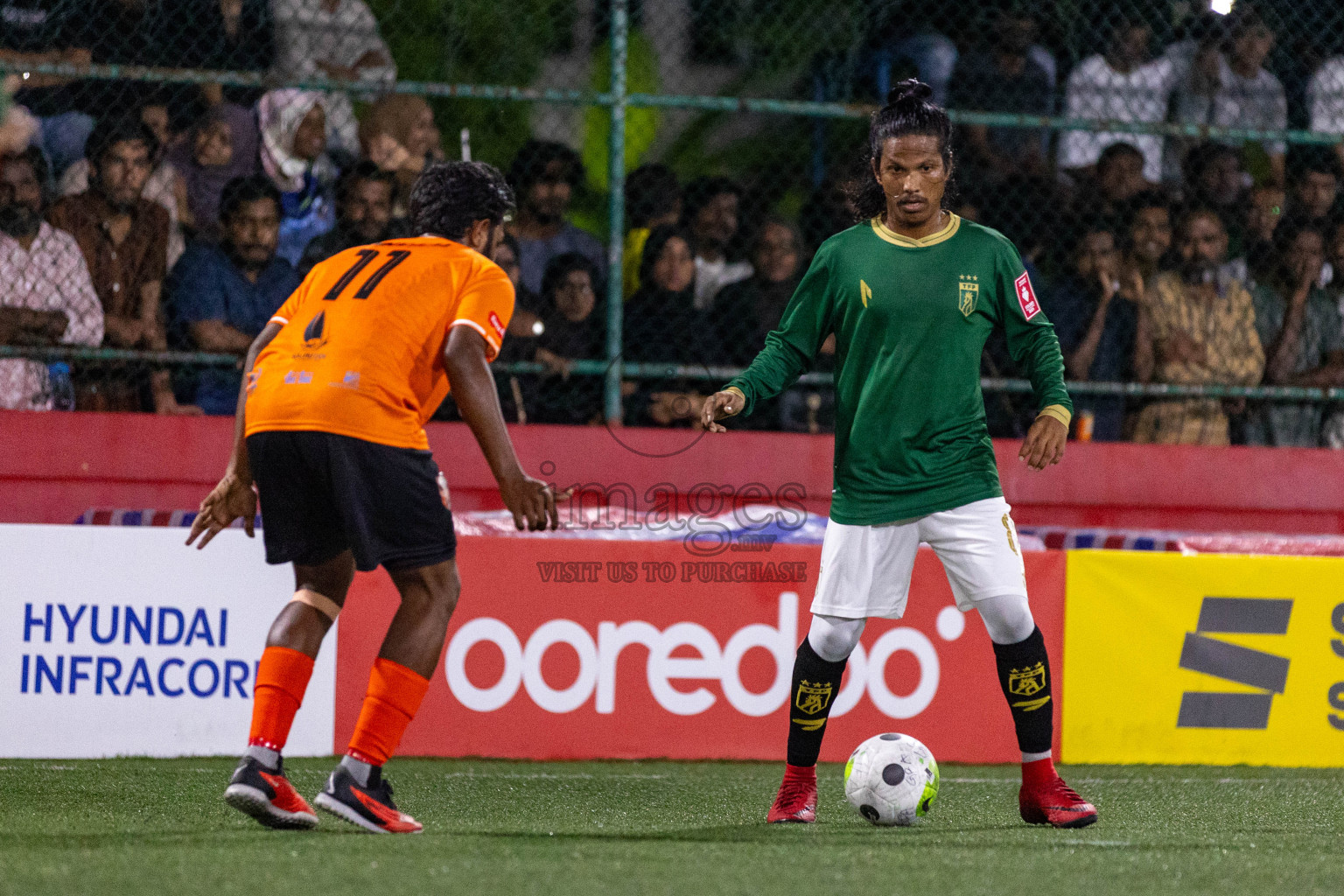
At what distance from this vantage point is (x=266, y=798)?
378cm

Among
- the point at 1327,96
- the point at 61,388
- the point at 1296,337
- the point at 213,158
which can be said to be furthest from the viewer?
the point at 1327,96

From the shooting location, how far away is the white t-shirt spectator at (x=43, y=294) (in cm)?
697

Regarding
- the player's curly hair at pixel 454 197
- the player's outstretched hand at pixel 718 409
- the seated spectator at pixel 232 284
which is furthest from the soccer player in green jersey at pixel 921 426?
the seated spectator at pixel 232 284

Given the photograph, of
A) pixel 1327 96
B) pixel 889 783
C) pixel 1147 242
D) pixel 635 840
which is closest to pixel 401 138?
pixel 1147 242

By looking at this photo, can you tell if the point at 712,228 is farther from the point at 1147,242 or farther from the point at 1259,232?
the point at 1259,232

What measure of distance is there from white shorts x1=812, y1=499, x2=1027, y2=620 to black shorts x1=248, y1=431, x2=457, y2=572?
44.5 inches

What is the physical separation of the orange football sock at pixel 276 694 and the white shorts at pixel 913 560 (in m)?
1.46

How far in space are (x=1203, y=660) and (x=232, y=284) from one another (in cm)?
454

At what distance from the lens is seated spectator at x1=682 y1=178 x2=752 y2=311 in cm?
775

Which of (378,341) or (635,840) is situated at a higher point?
(378,341)

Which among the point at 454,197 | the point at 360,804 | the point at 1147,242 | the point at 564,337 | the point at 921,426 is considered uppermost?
the point at 1147,242

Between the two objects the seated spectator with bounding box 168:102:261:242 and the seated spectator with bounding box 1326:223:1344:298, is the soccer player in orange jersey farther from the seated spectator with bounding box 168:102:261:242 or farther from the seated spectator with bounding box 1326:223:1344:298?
the seated spectator with bounding box 1326:223:1344:298

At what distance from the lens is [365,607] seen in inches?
251

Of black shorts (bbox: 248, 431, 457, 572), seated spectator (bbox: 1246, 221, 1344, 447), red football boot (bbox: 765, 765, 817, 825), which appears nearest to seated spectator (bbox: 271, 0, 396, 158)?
black shorts (bbox: 248, 431, 457, 572)
